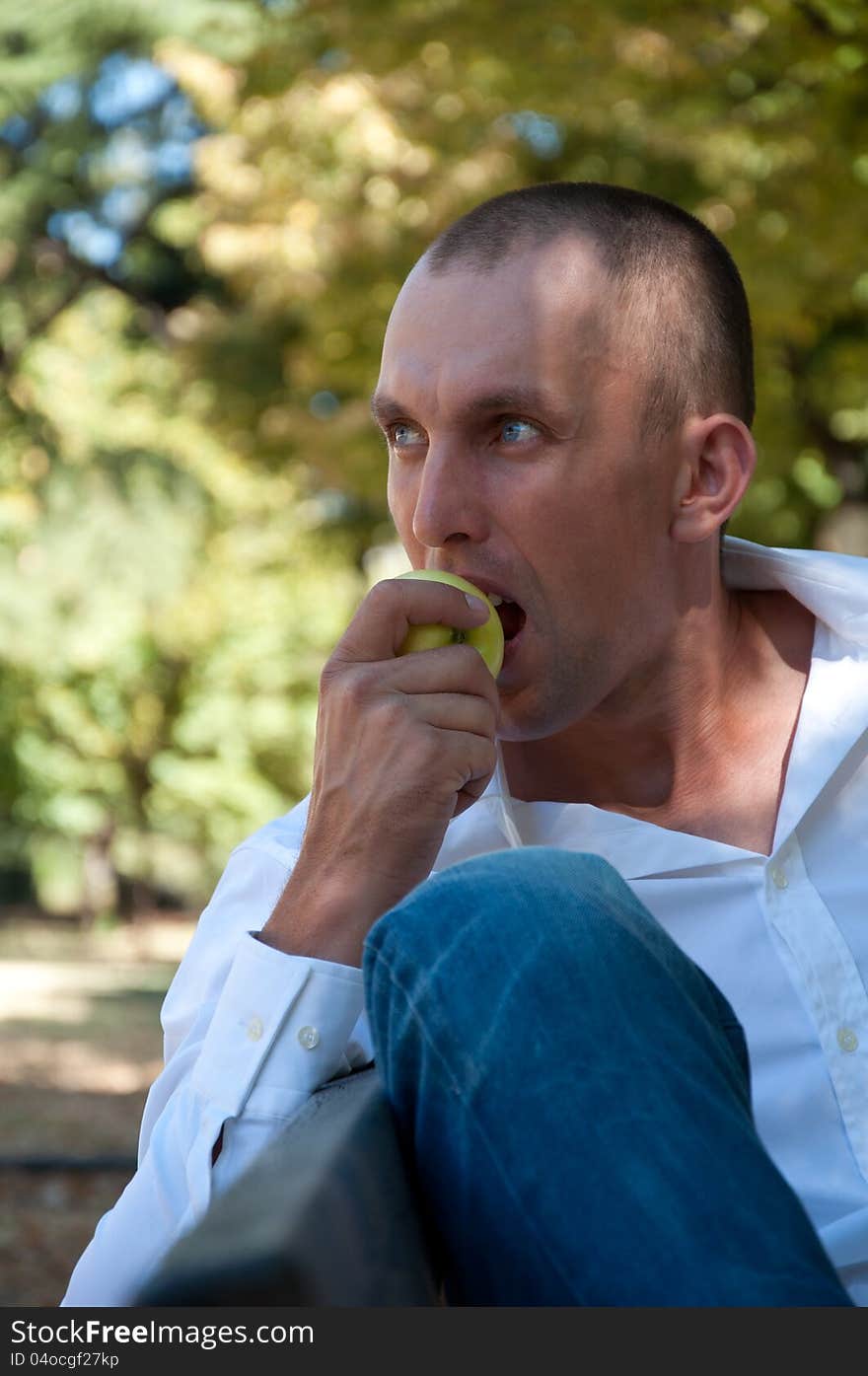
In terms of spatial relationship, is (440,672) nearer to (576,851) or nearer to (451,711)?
(451,711)

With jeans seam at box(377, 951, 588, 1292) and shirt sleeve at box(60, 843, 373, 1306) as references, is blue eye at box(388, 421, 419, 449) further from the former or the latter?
jeans seam at box(377, 951, 588, 1292)

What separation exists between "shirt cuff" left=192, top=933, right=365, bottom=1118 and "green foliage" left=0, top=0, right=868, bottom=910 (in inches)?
165

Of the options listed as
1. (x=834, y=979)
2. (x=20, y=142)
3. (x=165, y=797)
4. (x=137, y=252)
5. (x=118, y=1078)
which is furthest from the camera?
(x=165, y=797)

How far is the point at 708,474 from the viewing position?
8.71ft

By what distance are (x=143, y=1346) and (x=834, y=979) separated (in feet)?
4.34

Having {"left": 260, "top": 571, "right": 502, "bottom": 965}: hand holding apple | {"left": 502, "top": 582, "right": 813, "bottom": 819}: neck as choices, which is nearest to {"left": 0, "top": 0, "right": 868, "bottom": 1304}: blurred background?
{"left": 502, "top": 582, "right": 813, "bottom": 819}: neck

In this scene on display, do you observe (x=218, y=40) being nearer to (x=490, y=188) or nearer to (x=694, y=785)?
(x=490, y=188)

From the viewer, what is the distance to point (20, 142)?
1555 cm

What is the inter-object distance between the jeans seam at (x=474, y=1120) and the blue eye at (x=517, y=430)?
3.91 feet

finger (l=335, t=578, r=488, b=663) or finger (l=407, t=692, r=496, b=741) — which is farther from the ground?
finger (l=335, t=578, r=488, b=663)

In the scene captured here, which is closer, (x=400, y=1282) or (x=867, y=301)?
(x=400, y=1282)

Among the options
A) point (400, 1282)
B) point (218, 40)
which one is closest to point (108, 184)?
point (218, 40)

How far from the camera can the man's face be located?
2.38m

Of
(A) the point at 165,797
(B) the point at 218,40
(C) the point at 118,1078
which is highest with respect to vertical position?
(B) the point at 218,40
